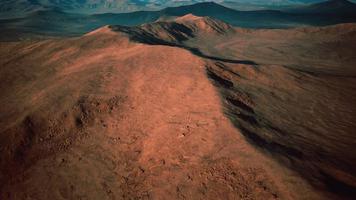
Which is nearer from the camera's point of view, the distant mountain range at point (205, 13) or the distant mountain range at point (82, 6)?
the distant mountain range at point (205, 13)

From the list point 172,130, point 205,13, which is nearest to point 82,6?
point 205,13

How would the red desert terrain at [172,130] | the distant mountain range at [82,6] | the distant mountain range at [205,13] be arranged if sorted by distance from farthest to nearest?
the distant mountain range at [82,6] → the distant mountain range at [205,13] → the red desert terrain at [172,130]

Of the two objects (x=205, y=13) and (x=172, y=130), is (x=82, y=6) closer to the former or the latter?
(x=205, y=13)

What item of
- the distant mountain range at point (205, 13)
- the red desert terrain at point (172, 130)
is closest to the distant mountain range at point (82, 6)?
the distant mountain range at point (205, 13)

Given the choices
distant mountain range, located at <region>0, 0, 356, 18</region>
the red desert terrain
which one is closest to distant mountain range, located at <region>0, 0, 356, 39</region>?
distant mountain range, located at <region>0, 0, 356, 18</region>

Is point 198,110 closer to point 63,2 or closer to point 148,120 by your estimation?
point 148,120

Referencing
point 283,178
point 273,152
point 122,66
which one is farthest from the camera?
point 122,66

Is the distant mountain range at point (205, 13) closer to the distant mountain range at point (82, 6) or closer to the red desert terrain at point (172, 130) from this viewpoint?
the distant mountain range at point (82, 6)

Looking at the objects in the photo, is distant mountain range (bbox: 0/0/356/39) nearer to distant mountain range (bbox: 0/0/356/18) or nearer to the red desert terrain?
distant mountain range (bbox: 0/0/356/18)

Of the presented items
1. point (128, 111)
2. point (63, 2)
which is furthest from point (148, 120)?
point (63, 2)
